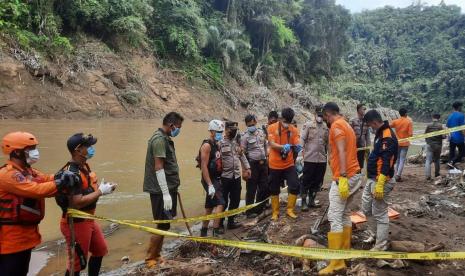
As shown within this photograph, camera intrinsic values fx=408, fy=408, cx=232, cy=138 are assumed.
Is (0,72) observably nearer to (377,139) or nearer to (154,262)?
(154,262)

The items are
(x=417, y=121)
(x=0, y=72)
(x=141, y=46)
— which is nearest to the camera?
(x=0, y=72)

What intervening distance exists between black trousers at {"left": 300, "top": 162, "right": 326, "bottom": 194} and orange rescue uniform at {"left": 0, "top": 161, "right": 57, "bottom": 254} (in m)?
4.35

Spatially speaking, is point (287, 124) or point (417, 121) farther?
point (417, 121)

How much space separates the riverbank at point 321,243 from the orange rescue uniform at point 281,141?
831 millimetres

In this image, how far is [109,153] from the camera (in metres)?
12.3

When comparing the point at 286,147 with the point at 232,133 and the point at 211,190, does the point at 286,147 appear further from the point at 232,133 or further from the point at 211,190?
the point at 211,190

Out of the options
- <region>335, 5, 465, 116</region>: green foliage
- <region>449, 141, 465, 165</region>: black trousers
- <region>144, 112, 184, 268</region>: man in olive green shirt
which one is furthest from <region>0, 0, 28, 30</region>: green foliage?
<region>335, 5, 465, 116</region>: green foliage

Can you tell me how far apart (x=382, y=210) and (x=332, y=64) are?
43.5m

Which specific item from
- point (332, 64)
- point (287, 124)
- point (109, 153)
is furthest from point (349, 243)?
point (332, 64)

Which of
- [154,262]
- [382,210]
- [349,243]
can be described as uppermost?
[382,210]

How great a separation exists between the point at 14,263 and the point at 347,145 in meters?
3.45

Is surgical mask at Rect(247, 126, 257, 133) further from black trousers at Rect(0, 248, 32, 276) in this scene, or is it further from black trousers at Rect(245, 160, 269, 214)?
black trousers at Rect(0, 248, 32, 276)

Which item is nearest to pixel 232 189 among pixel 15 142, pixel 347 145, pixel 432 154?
pixel 347 145

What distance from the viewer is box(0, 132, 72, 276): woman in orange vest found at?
316 cm
